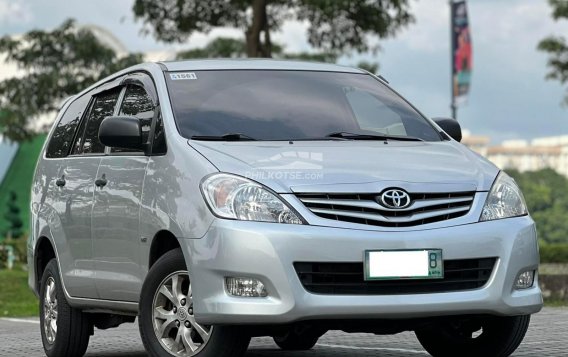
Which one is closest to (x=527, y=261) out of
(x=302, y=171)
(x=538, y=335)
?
(x=302, y=171)

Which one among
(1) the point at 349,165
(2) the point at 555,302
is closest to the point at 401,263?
(1) the point at 349,165

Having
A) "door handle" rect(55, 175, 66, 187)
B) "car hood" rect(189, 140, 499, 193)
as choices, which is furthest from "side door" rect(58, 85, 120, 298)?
"car hood" rect(189, 140, 499, 193)

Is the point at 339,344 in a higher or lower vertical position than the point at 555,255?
higher

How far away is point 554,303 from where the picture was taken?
17.8m

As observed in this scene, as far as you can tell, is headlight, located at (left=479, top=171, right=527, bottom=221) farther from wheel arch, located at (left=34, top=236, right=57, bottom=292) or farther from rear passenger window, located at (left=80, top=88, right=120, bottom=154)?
wheel arch, located at (left=34, top=236, right=57, bottom=292)

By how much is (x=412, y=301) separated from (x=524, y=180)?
576 feet

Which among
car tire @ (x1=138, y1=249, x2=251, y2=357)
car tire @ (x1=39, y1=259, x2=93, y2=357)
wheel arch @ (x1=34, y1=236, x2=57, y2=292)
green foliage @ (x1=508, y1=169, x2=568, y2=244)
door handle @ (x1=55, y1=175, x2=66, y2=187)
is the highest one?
door handle @ (x1=55, y1=175, x2=66, y2=187)

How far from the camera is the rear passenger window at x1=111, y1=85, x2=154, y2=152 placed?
7.92 m

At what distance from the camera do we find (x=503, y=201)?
23.1 feet

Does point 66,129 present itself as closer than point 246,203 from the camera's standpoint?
No

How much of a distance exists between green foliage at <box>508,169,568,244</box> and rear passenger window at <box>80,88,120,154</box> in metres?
146

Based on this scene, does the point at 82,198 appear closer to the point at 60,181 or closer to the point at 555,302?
the point at 60,181

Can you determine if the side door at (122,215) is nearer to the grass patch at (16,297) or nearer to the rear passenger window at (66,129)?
the rear passenger window at (66,129)

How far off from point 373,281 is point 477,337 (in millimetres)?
1523
